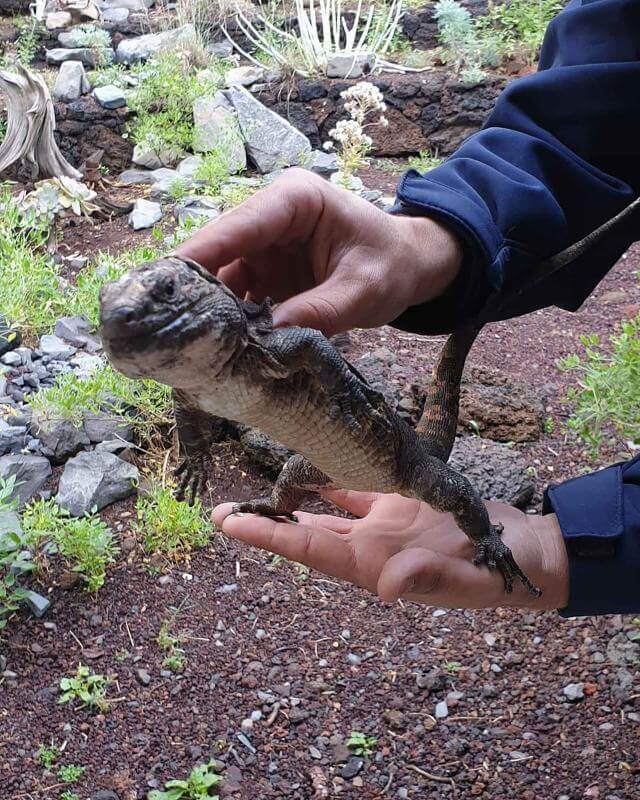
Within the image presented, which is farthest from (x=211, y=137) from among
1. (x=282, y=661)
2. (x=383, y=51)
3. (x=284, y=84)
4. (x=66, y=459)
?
(x=282, y=661)

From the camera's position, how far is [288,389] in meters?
2.08

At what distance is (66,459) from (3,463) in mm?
343

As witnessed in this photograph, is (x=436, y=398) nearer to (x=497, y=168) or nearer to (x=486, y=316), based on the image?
(x=486, y=316)

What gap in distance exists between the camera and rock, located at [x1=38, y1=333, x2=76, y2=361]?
5074 mm

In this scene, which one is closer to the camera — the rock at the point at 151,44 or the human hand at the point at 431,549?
the human hand at the point at 431,549

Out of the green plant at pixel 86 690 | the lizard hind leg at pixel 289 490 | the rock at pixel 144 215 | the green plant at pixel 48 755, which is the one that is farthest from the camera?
the rock at pixel 144 215

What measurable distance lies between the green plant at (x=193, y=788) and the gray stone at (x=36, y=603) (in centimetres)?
101

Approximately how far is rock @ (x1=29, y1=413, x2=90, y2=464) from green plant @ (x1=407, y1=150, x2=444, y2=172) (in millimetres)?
A: 5098

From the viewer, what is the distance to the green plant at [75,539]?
12.2ft

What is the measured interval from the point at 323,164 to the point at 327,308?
6.36m

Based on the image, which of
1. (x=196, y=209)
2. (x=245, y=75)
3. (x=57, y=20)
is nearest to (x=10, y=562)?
(x=196, y=209)

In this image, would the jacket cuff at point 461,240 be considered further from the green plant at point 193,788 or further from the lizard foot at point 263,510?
the green plant at point 193,788

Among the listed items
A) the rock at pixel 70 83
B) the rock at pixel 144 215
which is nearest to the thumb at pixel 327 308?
the rock at pixel 144 215

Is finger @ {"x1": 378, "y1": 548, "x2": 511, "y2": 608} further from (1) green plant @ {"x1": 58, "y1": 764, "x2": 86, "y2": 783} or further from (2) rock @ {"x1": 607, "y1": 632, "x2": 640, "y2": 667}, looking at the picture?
(1) green plant @ {"x1": 58, "y1": 764, "x2": 86, "y2": 783}
